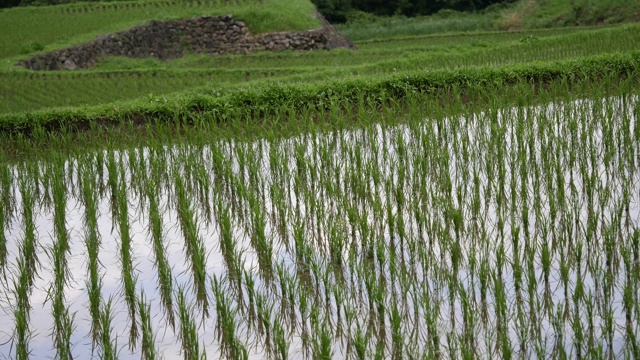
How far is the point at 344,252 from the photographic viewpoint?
4.62 m

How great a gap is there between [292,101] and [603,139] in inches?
122

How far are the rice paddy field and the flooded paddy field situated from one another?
0.02 metres

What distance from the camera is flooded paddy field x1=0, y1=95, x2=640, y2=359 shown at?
12.1 feet

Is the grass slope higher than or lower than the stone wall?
higher

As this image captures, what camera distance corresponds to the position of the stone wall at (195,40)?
1647 centimetres

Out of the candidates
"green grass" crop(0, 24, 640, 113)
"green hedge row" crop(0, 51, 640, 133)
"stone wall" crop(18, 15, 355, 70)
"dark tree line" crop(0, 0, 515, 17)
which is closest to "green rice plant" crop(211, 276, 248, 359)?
"green hedge row" crop(0, 51, 640, 133)

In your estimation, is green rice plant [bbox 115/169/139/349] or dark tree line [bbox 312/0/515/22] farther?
dark tree line [bbox 312/0/515/22]

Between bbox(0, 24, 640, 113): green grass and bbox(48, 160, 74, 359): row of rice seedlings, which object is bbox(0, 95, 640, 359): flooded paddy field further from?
bbox(0, 24, 640, 113): green grass

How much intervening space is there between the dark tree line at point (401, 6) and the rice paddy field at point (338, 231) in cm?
1771

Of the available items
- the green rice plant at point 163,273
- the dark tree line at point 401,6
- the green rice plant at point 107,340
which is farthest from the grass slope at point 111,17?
the green rice plant at point 107,340

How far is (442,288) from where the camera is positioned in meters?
4.15

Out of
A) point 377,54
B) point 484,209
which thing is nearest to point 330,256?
point 484,209

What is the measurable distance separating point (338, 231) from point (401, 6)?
2274 cm

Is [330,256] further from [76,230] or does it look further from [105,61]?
[105,61]
